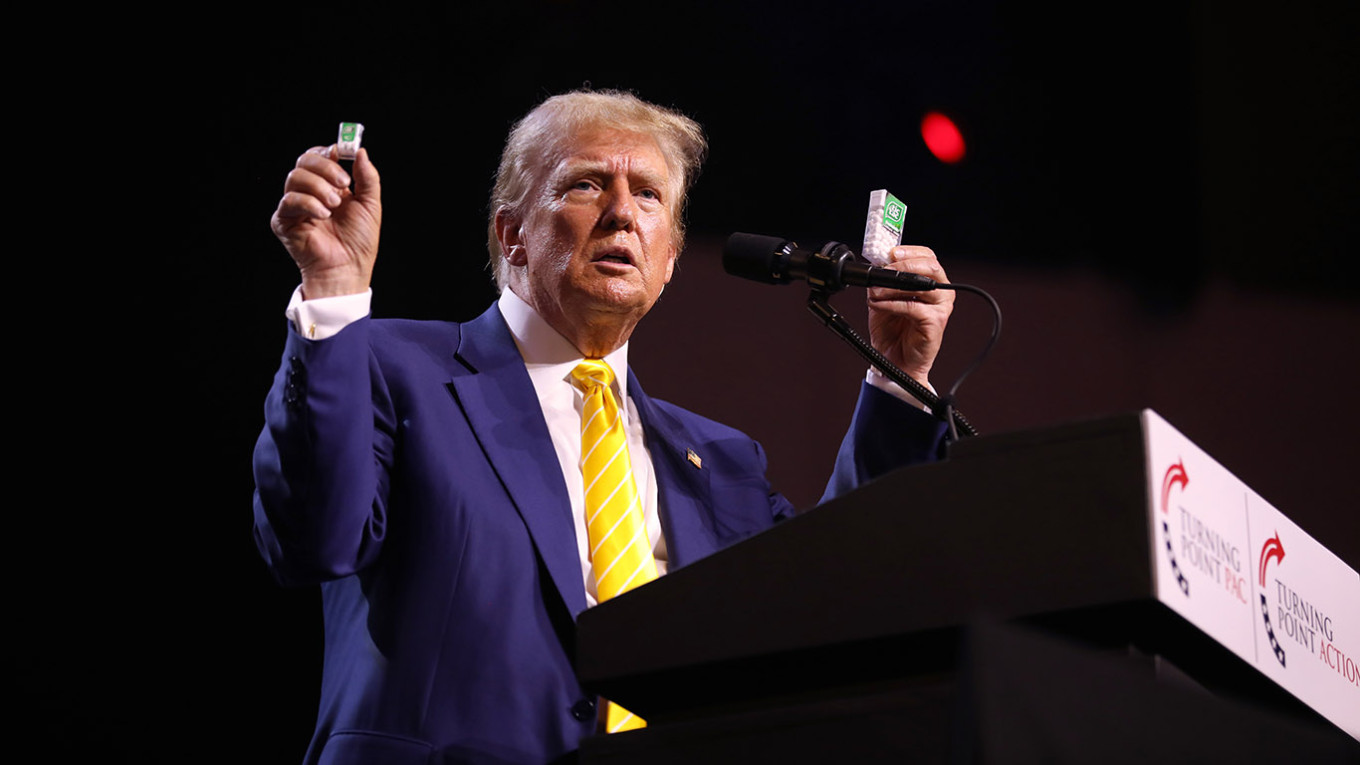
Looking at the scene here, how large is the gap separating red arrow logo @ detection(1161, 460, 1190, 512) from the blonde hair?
1548mm

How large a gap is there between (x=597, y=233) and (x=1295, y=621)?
140 centimetres

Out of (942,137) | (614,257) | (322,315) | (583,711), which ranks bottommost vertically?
(583,711)

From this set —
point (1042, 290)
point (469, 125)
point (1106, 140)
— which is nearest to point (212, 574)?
point (469, 125)

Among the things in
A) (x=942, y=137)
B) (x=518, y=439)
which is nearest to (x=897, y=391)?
(x=518, y=439)

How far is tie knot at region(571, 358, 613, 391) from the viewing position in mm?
2119

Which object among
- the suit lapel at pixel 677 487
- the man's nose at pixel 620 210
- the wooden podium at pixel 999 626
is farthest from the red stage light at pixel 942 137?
the wooden podium at pixel 999 626

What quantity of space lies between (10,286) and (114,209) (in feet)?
0.75

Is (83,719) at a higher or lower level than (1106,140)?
lower

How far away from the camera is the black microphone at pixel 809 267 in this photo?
1.52m

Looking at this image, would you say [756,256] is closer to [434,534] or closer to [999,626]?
[434,534]

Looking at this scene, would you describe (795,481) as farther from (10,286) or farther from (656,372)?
(10,286)

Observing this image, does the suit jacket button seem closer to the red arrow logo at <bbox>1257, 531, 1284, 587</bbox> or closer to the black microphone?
the black microphone

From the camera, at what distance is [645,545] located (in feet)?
5.99

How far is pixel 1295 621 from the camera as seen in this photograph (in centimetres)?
110
